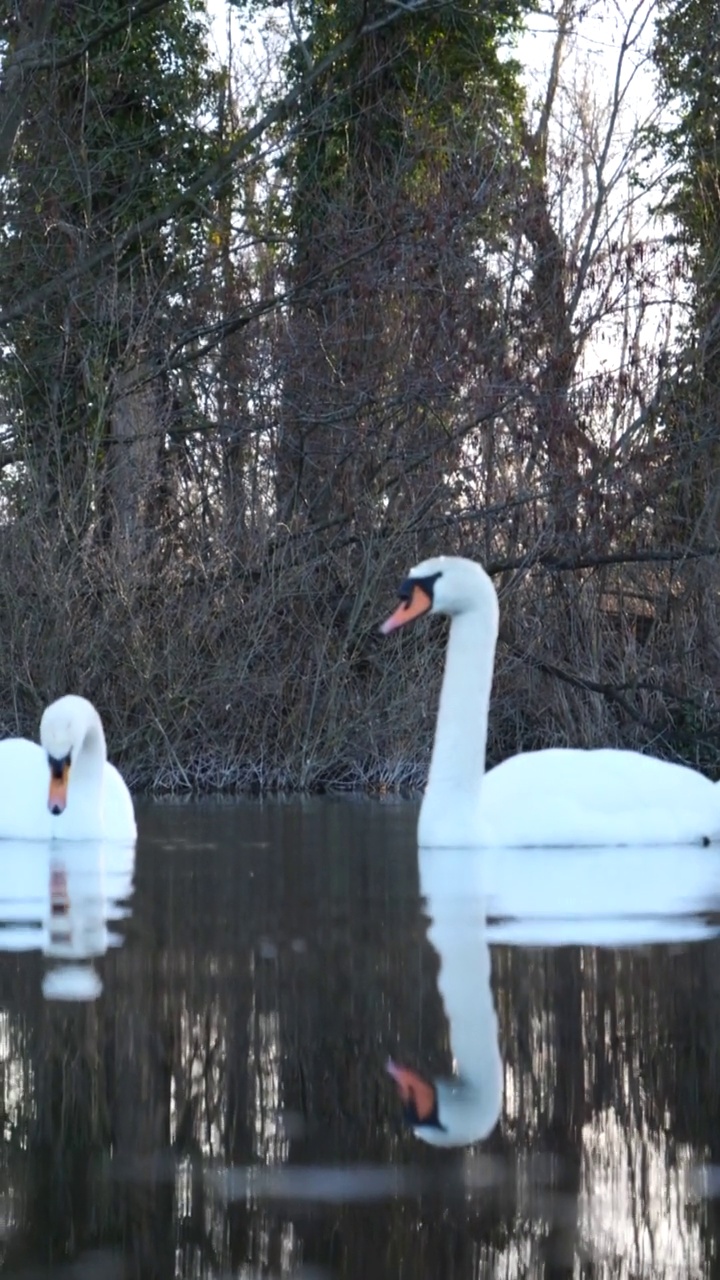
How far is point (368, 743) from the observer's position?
14.6m

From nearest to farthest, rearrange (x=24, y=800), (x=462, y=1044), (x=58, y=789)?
1. (x=462, y=1044)
2. (x=58, y=789)
3. (x=24, y=800)

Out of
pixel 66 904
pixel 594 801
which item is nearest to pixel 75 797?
pixel 594 801

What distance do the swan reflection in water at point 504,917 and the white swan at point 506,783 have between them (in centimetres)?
8

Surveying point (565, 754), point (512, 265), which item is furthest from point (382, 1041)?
point (512, 265)

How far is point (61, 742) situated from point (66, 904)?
2135mm

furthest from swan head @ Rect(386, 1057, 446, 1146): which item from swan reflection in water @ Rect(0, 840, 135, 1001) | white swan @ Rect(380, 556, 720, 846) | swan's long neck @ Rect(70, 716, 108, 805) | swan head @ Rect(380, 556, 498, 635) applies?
swan's long neck @ Rect(70, 716, 108, 805)

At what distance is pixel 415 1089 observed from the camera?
10.3 feet

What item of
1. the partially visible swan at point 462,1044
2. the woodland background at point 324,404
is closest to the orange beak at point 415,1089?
the partially visible swan at point 462,1044

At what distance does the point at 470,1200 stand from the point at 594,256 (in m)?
14.8

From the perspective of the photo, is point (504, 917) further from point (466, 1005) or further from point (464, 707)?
point (464, 707)

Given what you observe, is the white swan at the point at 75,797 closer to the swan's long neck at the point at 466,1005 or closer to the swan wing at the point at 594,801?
the swan wing at the point at 594,801

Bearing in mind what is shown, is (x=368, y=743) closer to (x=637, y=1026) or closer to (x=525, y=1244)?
(x=637, y=1026)

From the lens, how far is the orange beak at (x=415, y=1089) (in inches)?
118

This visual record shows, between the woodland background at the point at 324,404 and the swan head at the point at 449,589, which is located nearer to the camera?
the swan head at the point at 449,589
